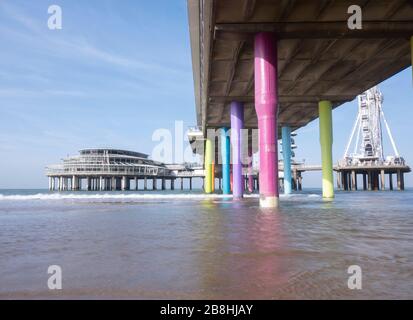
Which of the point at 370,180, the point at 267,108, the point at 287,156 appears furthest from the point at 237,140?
the point at 370,180

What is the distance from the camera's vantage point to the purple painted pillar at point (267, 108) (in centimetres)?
1961

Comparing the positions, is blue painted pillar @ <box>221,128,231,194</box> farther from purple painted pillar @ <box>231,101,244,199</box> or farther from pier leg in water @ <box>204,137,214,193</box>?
purple painted pillar @ <box>231,101,244,199</box>

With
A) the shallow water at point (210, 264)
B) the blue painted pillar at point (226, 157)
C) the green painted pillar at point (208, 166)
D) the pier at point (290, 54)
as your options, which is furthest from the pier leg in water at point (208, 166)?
the shallow water at point (210, 264)

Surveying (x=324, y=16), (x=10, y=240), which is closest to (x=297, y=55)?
(x=324, y=16)

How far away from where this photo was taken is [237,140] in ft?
109

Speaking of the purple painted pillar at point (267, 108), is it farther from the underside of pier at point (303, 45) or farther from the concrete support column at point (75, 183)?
the concrete support column at point (75, 183)

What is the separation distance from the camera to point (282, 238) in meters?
7.11

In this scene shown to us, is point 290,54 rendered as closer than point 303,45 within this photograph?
No

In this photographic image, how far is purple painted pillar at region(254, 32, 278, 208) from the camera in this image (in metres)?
19.6

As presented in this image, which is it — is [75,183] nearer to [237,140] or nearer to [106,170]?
[106,170]

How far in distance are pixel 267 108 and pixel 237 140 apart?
13.5m

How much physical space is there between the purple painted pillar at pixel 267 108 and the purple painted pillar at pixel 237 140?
508 inches

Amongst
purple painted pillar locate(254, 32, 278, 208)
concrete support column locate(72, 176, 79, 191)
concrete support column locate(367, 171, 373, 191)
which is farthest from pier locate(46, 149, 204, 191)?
purple painted pillar locate(254, 32, 278, 208)

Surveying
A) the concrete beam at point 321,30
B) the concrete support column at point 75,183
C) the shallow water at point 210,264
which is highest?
the concrete beam at point 321,30
